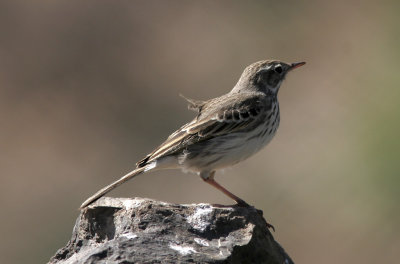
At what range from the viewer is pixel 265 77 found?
465 inches

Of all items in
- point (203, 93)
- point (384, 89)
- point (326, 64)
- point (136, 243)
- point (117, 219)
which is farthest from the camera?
point (326, 64)

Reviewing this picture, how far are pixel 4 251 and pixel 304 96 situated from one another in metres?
10.3

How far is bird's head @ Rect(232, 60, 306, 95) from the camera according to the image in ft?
38.4

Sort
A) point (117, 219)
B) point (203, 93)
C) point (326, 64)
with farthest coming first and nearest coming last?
point (326, 64)
point (203, 93)
point (117, 219)

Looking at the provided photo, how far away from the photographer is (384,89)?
73.7 feet

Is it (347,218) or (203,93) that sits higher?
(203,93)

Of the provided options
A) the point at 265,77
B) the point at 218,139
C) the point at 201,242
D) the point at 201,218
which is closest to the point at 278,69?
the point at 265,77

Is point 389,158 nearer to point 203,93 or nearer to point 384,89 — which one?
point 384,89

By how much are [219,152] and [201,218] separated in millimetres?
1896

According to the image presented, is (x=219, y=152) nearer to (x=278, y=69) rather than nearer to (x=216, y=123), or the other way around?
(x=216, y=123)

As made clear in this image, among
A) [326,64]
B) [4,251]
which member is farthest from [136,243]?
[326,64]

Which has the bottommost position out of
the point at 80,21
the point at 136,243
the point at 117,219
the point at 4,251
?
the point at 136,243

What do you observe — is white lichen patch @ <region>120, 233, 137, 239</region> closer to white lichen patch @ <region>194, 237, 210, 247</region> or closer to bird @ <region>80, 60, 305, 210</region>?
white lichen patch @ <region>194, 237, 210, 247</region>

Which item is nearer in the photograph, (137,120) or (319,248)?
(319,248)
